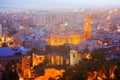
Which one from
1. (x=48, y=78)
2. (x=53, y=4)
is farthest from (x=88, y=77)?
(x=53, y=4)

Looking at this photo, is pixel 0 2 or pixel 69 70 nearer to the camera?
pixel 69 70

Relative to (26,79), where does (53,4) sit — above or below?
above

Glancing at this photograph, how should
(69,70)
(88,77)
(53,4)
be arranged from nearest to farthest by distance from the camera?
1. (88,77)
2. (69,70)
3. (53,4)

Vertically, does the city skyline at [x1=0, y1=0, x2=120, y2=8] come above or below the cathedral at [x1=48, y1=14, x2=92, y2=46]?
above

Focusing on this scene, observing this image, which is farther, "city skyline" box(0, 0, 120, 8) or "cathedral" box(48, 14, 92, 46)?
"city skyline" box(0, 0, 120, 8)

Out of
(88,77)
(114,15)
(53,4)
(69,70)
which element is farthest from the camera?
(114,15)

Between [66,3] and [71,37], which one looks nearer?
[71,37]

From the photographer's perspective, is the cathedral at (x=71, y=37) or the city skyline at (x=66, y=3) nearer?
the cathedral at (x=71, y=37)

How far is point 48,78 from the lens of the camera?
488cm

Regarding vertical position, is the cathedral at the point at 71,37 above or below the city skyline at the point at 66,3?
below

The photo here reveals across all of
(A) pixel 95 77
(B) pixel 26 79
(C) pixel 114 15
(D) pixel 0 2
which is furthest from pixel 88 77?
(C) pixel 114 15

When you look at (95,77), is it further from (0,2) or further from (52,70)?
(0,2)

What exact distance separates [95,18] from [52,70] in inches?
368

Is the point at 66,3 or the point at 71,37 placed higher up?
the point at 66,3
